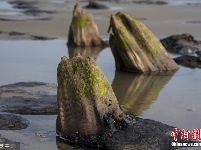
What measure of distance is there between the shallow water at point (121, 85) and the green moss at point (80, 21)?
729 mm

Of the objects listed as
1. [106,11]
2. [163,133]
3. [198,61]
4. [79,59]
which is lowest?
[106,11]

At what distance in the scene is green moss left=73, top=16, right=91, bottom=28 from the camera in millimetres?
16234

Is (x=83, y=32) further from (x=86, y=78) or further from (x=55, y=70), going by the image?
(x=86, y=78)

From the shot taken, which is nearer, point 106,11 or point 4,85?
point 4,85

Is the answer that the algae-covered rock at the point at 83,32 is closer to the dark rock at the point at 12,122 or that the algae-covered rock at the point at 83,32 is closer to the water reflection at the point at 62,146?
the dark rock at the point at 12,122

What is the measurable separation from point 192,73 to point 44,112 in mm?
4674

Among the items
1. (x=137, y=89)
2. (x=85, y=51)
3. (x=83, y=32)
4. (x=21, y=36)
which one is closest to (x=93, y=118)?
(x=137, y=89)

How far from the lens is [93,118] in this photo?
23.3ft

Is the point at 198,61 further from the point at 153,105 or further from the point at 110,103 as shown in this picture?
the point at 110,103

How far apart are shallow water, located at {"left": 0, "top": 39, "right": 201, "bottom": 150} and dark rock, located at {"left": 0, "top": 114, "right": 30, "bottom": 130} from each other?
110mm

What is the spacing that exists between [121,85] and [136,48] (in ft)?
4.39

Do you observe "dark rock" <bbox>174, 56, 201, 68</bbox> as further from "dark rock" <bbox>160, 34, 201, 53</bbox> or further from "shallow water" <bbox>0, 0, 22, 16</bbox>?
"shallow water" <bbox>0, 0, 22, 16</bbox>

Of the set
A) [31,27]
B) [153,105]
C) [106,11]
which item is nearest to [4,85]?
[153,105]

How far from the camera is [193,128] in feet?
25.8
